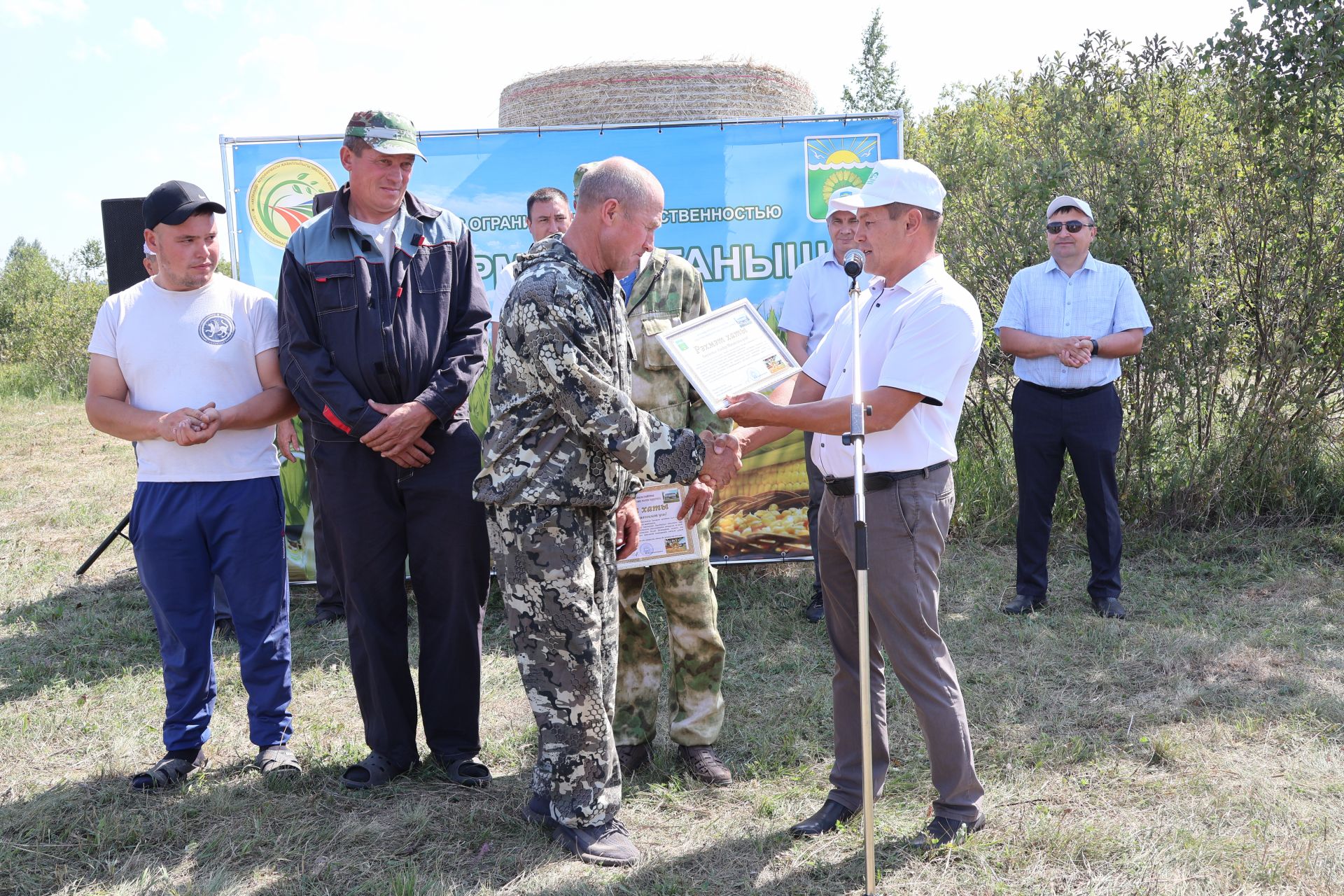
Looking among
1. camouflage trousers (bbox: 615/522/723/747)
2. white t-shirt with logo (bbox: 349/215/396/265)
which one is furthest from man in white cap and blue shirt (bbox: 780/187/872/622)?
white t-shirt with logo (bbox: 349/215/396/265)

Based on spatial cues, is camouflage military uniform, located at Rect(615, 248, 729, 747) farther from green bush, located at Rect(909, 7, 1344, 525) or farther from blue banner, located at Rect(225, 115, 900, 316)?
green bush, located at Rect(909, 7, 1344, 525)

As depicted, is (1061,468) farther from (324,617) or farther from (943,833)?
(324,617)

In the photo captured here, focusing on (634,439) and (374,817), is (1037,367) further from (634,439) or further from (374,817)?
(374,817)

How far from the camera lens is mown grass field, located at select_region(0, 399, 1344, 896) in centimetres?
311

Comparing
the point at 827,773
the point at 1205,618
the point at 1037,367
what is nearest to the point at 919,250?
the point at 827,773

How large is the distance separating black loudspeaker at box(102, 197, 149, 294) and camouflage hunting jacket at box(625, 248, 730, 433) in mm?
3992

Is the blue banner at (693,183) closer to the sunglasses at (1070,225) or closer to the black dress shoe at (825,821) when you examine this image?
the sunglasses at (1070,225)

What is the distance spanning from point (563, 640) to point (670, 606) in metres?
0.81

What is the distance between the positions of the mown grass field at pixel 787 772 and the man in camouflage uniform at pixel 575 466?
1.09 feet

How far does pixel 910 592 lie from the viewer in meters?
3.00

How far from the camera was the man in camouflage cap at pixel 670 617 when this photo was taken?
378 cm

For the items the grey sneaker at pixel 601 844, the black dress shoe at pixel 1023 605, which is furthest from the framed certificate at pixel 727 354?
the black dress shoe at pixel 1023 605

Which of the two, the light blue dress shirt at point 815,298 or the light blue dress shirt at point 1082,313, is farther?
the light blue dress shirt at point 1082,313

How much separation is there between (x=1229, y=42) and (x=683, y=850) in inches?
244
